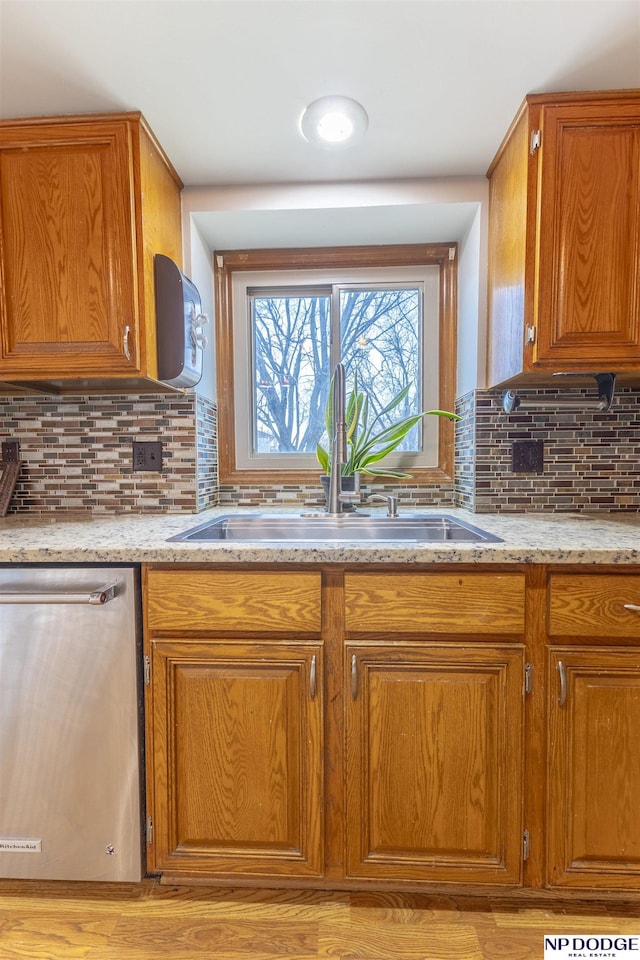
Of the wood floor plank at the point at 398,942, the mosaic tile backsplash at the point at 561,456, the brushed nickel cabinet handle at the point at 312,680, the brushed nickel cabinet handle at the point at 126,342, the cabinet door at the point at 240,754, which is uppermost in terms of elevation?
the brushed nickel cabinet handle at the point at 126,342

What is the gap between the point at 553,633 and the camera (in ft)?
3.35

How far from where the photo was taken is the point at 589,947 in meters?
0.99

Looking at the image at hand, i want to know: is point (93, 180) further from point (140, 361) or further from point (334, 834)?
point (334, 834)

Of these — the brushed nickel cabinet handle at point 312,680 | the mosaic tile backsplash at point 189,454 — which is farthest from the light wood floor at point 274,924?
the mosaic tile backsplash at point 189,454

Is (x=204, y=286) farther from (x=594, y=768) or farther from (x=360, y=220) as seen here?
(x=594, y=768)

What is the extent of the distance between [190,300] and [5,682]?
1.18m

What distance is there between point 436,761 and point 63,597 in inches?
36.7

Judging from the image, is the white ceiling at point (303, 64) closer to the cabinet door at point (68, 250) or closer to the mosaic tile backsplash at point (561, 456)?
the cabinet door at point (68, 250)

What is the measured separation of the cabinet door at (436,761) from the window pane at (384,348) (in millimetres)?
989

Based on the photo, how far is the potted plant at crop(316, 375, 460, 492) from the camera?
Answer: 1.73 metres

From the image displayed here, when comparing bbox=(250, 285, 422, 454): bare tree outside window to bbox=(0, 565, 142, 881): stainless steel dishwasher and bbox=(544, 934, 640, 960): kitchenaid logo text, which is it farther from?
bbox=(544, 934, 640, 960): kitchenaid logo text

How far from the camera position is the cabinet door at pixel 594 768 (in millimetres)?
1016

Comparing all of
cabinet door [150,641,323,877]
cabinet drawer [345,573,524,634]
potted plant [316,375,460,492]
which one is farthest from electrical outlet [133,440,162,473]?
cabinet drawer [345,573,524,634]

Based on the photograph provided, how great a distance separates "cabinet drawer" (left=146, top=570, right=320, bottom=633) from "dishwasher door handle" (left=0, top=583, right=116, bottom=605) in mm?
124
